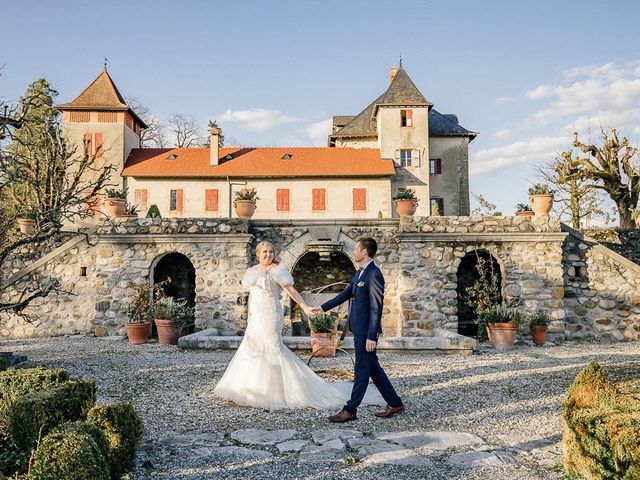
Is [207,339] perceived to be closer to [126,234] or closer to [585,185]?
[126,234]

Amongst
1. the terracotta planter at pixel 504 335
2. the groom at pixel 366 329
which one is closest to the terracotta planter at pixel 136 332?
the terracotta planter at pixel 504 335

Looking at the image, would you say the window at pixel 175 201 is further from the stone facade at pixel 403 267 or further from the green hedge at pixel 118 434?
the green hedge at pixel 118 434

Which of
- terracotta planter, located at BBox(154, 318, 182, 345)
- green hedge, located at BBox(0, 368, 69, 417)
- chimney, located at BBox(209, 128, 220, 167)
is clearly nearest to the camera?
Answer: green hedge, located at BBox(0, 368, 69, 417)

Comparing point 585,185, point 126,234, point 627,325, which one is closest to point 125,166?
point 126,234

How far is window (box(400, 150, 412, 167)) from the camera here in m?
35.0

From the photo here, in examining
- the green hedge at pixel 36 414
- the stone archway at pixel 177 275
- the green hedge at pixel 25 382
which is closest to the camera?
the green hedge at pixel 36 414

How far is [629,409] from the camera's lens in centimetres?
327

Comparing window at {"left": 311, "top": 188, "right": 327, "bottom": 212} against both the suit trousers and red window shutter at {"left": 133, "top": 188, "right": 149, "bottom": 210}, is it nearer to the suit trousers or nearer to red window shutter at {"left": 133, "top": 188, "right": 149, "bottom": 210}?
red window shutter at {"left": 133, "top": 188, "right": 149, "bottom": 210}

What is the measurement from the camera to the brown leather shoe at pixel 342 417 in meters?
5.23

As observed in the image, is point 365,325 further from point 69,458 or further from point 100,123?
point 100,123

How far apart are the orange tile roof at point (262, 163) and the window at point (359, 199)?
946mm

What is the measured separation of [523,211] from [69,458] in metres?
11.8

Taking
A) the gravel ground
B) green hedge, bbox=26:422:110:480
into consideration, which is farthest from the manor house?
green hedge, bbox=26:422:110:480

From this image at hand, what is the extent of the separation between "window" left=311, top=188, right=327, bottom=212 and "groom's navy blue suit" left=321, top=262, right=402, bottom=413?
88.7 ft
